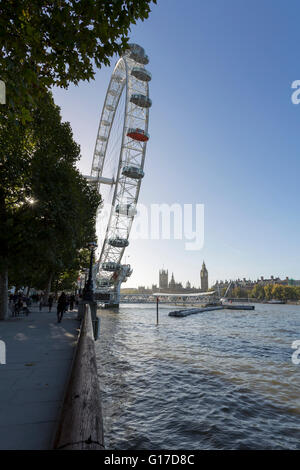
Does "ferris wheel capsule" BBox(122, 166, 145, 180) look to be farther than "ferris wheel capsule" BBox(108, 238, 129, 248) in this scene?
No

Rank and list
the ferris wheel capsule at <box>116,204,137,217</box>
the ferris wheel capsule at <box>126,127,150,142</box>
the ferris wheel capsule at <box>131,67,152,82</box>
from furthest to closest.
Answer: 1. the ferris wheel capsule at <box>116,204,137,217</box>
2. the ferris wheel capsule at <box>126,127,150,142</box>
3. the ferris wheel capsule at <box>131,67,152,82</box>

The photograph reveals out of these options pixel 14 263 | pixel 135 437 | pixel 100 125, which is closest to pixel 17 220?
pixel 14 263

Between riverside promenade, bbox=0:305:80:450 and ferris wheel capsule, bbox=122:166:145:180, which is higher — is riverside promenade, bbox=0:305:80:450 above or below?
below

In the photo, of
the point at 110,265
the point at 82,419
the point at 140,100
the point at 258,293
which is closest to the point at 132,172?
the point at 140,100

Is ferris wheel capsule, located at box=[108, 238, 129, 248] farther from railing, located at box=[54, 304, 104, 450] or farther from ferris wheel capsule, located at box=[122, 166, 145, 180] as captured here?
railing, located at box=[54, 304, 104, 450]

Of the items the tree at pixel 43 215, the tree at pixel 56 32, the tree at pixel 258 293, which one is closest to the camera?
the tree at pixel 56 32

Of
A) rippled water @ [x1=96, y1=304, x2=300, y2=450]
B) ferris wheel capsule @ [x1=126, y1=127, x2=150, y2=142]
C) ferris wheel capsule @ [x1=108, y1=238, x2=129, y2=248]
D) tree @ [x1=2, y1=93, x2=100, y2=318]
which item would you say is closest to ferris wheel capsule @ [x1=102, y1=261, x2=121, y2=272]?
ferris wheel capsule @ [x1=108, y1=238, x2=129, y2=248]

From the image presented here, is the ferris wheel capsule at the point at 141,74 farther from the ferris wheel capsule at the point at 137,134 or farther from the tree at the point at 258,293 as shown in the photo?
the tree at the point at 258,293

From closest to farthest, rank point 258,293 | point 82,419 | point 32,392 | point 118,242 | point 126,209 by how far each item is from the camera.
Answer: point 82,419 < point 32,392 < point 126,209 < point 118,242 < point 258,293

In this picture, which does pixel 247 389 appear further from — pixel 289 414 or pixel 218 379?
pixel 289 414

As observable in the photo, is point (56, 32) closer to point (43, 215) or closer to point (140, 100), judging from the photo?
point (43, 215)

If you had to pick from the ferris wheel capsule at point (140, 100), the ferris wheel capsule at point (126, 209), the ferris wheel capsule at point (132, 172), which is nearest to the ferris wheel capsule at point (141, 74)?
the ferris wheel capsule at point (140, 100)

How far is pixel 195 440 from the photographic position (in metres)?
5.62

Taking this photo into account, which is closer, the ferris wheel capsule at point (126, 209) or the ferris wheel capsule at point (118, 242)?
the ferris wheel capsule at point (126, 209)
